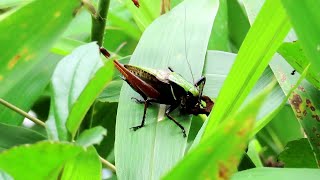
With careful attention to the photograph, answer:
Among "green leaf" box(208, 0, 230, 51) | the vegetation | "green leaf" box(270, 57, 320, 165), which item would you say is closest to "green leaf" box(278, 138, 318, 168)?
the vegetation

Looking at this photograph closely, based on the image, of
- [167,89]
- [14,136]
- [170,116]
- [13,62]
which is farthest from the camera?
[167,89]

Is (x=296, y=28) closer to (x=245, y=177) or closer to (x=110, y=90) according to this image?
(x=245, y=177)

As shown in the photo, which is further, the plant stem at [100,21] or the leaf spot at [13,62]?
the plant stem at [100,21]

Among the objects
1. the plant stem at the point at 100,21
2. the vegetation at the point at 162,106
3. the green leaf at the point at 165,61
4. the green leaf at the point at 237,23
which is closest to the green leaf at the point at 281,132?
the vegetation at the point at 162,106

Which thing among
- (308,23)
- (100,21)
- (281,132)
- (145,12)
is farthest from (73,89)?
(281,132)

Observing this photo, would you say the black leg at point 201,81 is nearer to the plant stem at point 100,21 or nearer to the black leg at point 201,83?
the black leg at point 201,83

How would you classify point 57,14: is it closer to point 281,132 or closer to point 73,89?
point 73,89
